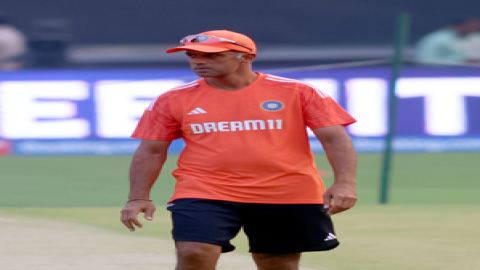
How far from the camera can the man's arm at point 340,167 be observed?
4.16 m

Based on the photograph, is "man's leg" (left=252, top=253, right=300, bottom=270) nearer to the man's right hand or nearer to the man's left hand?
the man's left hand

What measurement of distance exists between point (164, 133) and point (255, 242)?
28.2 inches

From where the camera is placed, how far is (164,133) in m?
4.33

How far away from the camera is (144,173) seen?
4332 mm

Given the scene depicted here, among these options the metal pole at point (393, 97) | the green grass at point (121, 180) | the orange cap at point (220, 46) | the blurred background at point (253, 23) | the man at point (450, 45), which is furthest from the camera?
the blurred background at point (253, 23)

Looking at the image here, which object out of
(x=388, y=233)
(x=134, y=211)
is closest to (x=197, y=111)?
(x=134, y=211)

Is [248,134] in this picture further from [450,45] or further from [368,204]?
[450,45]

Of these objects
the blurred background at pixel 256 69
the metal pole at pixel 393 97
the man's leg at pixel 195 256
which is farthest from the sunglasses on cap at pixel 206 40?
the metal pole at pixel 393 97

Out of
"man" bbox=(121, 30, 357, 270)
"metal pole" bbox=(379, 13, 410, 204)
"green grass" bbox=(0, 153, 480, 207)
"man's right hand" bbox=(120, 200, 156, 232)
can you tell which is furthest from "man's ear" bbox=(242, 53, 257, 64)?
"green grass" bbox=(0, 153, 480, 207)

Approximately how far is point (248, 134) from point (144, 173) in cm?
57

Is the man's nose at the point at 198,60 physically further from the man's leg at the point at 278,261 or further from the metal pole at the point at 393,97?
the metal pole at the point at 393,97

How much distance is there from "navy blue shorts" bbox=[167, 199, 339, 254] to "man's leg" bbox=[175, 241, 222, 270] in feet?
0.11

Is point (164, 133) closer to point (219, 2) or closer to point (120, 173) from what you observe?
point (120, 173)

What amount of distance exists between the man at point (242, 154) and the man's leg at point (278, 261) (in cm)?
9
